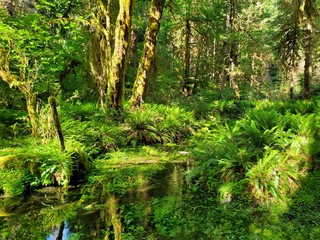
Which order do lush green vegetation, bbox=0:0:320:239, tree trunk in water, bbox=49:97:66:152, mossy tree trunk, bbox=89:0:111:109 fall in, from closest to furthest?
lush green vegetation, bbox=0:0:320:239 < tree trunk in water, bbox=49:97:66:152 < mossy tree trunk, bbox=89:0:111:109

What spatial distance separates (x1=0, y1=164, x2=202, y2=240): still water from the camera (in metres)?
3.96

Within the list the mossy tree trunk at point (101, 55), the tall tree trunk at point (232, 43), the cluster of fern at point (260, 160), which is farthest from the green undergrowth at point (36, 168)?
the tall tree trunk at point (232, 43)

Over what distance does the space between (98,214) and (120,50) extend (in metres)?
7.51

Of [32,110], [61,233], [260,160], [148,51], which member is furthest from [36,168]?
[148,51]

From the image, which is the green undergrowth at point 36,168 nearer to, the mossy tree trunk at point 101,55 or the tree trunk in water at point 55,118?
the tree trunk in water at point 55,118

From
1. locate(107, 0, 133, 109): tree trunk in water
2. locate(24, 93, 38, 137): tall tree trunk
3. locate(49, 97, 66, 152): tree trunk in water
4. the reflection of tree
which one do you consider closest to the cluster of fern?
the reflection of tree

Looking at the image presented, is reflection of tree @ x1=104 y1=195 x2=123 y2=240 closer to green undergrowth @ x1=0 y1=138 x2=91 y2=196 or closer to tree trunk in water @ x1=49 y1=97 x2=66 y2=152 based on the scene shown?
green undergrowth @ x1=0 y1=138 x2=91 y2=196

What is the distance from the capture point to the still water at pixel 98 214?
396 centimetres

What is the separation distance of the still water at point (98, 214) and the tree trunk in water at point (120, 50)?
18.8 ft

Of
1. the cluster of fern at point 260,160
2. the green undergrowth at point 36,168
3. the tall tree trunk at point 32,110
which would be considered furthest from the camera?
the tall tree trunk at point 32,110

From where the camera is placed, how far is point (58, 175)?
5965mm

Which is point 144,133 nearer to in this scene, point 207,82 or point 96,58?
point 96,58

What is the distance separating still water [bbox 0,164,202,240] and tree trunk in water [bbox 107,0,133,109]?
5.72m

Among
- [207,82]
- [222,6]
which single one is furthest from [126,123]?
[222,6]
